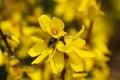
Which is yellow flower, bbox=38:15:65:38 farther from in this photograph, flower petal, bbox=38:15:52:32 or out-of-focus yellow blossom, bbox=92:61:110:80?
out-of-focus yellow blossom, bbox=92:61:110:80

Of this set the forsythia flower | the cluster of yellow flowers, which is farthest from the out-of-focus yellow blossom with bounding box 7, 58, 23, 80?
the forsythia flower

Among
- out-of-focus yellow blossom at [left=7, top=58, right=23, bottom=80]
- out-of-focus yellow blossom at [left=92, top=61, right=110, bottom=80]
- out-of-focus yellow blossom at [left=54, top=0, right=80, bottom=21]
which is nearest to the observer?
out-of-focus yellow blossom at [left=7, top=58, right=23, bottom=80]

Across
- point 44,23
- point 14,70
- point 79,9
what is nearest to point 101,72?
point 79,9

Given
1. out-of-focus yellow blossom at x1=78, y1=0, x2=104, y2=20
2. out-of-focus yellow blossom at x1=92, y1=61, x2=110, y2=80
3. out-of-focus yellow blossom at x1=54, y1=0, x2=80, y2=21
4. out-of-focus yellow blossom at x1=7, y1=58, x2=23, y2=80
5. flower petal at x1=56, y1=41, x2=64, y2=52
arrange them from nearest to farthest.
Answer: flower petal at x1=56, y1=41, x2=64, y2=52, out-of-focus yellow blossom at x1=7, y1=58, x2=23, y2=80, out-of-focus yellow blossom at x1=78, y1=0, x2=104, y2=20, out-of-focus yellow blossom at x1=92, y1=61, x2=110, y2=80, out-of-focus yellow blossom at x1=54, y1=0, x2=80, y2=21

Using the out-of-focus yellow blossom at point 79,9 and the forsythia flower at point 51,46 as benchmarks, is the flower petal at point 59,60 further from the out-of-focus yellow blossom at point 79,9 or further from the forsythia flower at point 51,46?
the out-of-focus yellow blossom at point 79,9

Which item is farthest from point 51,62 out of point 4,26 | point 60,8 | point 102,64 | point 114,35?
point 114,35

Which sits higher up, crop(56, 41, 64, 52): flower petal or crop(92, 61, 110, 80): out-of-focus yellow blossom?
crop(56, 41, 64, 52): flower petal

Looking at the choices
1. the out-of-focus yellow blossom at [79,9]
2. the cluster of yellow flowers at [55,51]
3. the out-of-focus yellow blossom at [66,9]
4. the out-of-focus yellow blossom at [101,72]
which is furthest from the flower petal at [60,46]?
the out-of-focus yellow blossom at [66,9]

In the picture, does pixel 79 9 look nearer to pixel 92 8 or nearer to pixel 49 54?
pixel 92 8

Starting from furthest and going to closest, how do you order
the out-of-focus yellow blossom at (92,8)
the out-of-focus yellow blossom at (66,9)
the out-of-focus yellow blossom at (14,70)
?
the out-of-focus yellow blossom at (66,9)
the out-of-focus yellow blossom at (92,8)
the out-of-focus yellow blossom at (14,70)

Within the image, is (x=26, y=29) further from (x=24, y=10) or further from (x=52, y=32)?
(x=52, y=32)
